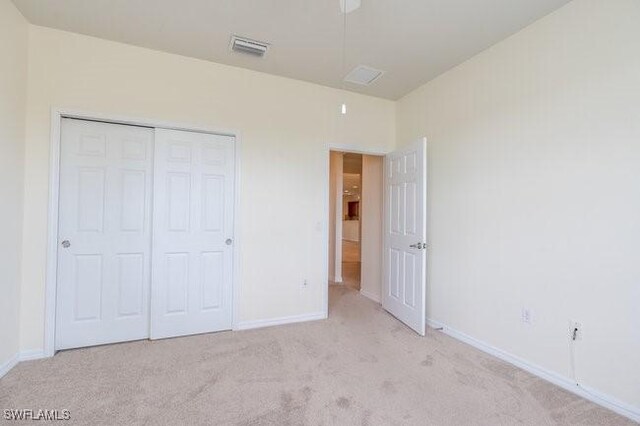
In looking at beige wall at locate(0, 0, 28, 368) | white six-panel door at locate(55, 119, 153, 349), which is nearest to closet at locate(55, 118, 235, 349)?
white six-panel door at locate(55, 119, 153, 349)

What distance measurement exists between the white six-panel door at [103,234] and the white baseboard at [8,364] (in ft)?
0.84

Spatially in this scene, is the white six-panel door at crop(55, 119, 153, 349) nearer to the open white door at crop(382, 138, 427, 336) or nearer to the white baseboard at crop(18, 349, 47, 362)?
the white baseboard at crop(18, 349, 47, 362)

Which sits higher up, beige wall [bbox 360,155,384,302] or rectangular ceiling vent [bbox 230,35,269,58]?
rectangular ceiling vent [bbox 230,35,269,58]

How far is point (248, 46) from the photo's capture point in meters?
2.75

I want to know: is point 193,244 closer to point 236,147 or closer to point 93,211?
point 93,211

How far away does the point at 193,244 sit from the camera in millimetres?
2988

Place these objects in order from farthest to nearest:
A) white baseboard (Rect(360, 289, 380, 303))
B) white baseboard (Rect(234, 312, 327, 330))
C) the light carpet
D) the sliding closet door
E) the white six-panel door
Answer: white baseboard (Rect(360, 289, 380, 303))
white baseboard (Rect(234, 312, 327, 330))
the sliding closet door
the white six-panel door
the light carpet

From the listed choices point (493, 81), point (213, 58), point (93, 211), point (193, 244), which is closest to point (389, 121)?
point (493, 81)

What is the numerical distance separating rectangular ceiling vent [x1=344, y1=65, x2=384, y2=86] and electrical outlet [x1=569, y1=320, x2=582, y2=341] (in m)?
2.76

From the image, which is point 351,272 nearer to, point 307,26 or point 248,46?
point 248,46

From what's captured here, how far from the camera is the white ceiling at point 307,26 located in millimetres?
2217

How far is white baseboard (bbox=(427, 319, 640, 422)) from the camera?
183 cm

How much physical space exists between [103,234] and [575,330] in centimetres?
383

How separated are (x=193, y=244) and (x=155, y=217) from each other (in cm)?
43
